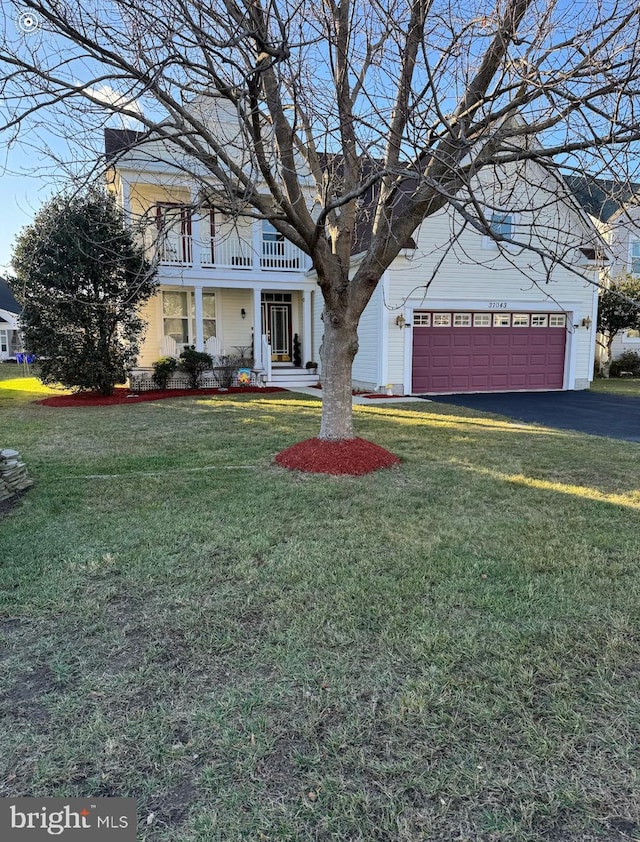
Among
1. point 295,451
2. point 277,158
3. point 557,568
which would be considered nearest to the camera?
point 557,568

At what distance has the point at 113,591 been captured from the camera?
3.38 meters

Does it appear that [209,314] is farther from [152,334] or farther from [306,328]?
[306,328]

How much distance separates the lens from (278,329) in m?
18.7

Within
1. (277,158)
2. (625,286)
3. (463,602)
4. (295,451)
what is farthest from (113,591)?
(625,286)

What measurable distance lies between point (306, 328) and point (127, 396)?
6.69 meters

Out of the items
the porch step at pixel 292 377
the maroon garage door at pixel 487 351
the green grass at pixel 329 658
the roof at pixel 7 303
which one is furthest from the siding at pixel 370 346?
the roof at pixel 7 303

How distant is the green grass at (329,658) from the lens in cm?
187

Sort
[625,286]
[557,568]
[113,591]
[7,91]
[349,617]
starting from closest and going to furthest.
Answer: [349,617] < [113,591] < [557,568] < [7,91] < [625,286]

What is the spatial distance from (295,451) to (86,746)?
191 inches

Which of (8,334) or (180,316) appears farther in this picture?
(8,334)

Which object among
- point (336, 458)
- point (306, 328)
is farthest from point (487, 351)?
point (336, 458)

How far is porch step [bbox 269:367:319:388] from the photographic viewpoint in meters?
17.0

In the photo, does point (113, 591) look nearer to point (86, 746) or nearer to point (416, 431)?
point (86, 746)

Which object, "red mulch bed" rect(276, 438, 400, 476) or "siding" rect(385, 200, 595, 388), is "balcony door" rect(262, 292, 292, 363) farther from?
"red mulch bed" rect(276, 438, 400, 476)
